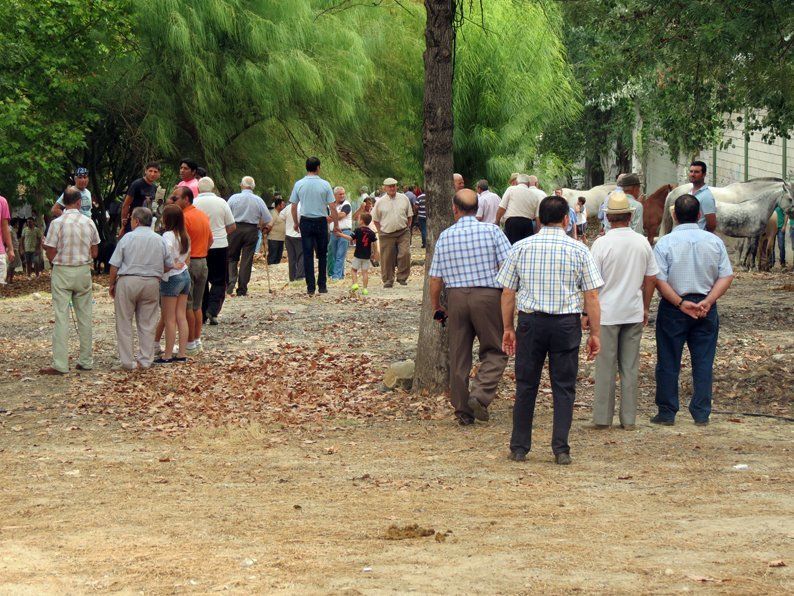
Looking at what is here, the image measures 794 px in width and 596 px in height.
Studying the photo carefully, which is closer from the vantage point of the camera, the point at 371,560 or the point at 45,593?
the point at 45,593

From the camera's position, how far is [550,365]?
30.2ft

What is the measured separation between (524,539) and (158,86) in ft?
86.3

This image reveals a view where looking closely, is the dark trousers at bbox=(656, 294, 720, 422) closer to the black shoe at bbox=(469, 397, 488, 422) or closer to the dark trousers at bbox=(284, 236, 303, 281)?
the black shoe at bbox=(469, 397, 488, 422)

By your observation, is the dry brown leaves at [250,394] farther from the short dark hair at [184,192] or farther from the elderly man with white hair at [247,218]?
the elderly man with white hair at [247,218]

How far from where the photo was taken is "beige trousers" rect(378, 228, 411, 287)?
72.2ft

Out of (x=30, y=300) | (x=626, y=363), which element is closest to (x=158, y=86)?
(x=30, y=300)

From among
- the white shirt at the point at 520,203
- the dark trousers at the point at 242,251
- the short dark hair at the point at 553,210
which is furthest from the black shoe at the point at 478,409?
the dark trousers at the point at 242,251

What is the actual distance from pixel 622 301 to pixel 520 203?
889 centimetres

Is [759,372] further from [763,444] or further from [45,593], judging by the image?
[45,593]

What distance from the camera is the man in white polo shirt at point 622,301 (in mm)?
10391

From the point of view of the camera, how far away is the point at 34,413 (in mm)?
11891

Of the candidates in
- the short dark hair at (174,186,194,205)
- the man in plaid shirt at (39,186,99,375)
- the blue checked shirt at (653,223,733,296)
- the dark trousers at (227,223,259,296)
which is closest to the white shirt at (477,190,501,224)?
the dark trousers at (227,223,259,296)

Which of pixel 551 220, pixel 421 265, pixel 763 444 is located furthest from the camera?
pixel 421 265

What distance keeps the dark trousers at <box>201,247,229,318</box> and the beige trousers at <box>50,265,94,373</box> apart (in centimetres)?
235
